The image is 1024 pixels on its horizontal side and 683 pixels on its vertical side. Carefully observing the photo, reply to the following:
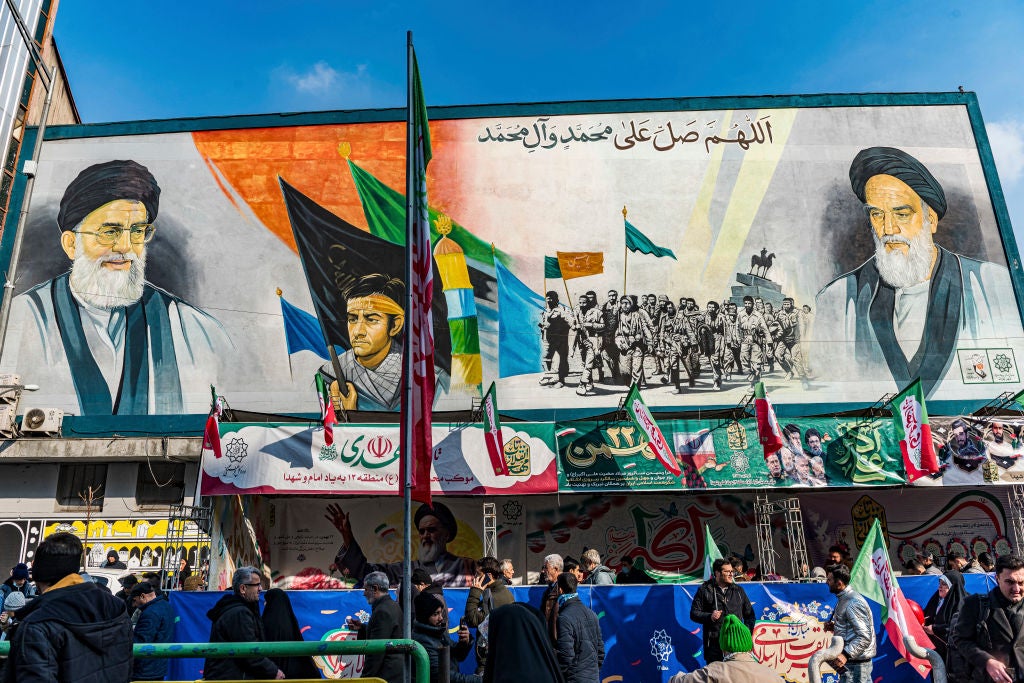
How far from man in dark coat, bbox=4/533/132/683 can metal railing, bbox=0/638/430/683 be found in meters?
0.33

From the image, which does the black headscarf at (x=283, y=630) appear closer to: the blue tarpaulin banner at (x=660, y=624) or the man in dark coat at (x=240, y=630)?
the man in dark coat at (x=240, y=630)

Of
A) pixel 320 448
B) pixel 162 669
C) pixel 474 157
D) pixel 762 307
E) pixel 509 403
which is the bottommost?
pixel 162 669

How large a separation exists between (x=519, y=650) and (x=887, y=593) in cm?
522

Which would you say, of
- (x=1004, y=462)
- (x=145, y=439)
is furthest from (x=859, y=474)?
(x=145, y=439)

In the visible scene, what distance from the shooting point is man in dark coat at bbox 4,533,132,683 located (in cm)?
355

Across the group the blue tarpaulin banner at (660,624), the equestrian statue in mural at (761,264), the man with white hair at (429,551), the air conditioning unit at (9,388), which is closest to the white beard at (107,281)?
the air conditioning unit at (9,388)

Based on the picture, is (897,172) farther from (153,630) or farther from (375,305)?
(153,630)

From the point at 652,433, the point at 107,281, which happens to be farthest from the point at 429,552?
the point at 107,281

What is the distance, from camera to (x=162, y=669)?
7.82 m

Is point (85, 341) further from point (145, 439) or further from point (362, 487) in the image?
point (362, 487)

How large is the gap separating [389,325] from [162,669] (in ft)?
41.1

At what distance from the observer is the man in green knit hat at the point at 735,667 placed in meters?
4.77

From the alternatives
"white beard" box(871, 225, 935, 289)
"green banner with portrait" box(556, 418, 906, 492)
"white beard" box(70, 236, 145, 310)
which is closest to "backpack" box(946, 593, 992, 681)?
"green banner with portrait" box(556, 418, 906, 492)

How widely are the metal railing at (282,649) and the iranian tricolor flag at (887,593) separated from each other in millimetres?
6027
